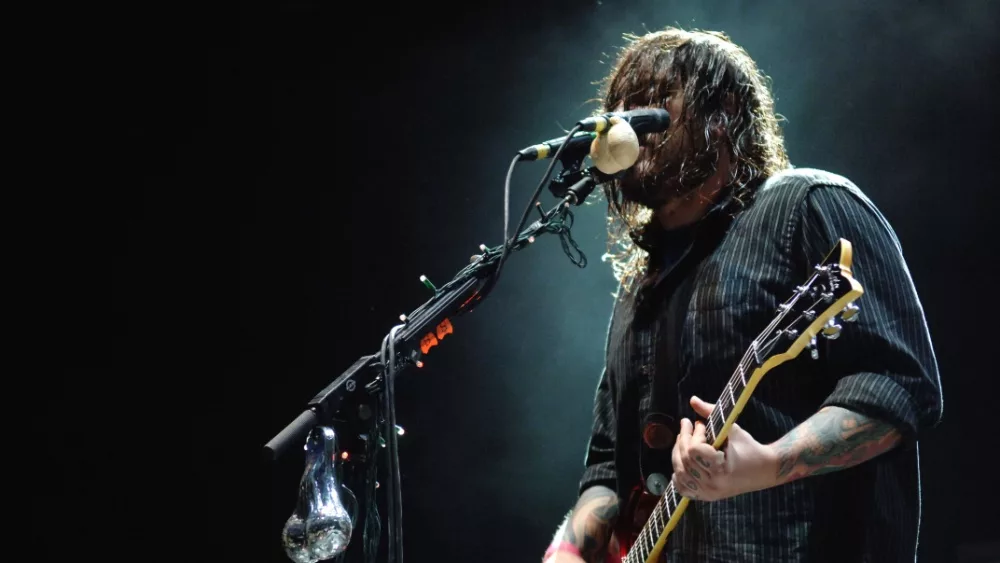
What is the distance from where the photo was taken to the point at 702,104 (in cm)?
205

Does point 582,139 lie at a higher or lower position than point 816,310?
higher

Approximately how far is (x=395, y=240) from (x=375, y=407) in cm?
203

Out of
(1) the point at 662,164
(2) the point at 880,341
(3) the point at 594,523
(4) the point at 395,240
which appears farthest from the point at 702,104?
(4) the point at 395,240

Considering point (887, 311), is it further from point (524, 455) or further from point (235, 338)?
point (235, 338)

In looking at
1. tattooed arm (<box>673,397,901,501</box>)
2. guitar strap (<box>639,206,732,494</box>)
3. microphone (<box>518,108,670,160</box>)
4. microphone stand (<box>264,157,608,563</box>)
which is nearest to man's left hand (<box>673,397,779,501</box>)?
tattooed arm (<box>673,397,901,501</box>)

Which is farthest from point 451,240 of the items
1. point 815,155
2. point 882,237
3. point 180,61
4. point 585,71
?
point 882,237

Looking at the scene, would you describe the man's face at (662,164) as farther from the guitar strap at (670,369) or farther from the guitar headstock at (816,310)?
the guitar headstock at (816,310)

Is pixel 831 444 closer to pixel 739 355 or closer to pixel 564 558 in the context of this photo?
pixel 739 355

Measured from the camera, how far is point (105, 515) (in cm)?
291

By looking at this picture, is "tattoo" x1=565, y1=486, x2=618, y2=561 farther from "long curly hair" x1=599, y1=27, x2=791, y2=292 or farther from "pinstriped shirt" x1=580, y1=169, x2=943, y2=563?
"long curly hair" x1=599, y1=27, x2=791, y2=292

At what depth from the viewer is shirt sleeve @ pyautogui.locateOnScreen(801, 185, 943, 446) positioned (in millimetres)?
1499

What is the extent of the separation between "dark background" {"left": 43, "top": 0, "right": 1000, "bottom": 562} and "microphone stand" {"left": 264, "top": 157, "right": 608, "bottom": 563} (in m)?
1.71

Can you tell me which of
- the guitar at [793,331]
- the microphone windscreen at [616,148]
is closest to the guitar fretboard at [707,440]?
the guitar at [793,331]

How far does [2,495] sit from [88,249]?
90 centimetres
